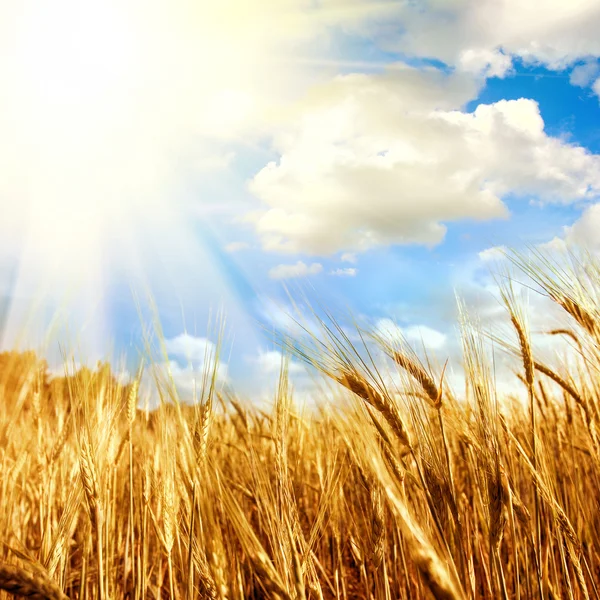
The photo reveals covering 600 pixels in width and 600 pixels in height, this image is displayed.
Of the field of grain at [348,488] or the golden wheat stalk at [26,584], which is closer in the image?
the golden wheat stalk at [26,584]

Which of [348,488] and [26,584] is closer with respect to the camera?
[26,584]

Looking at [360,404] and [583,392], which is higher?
[583,392]

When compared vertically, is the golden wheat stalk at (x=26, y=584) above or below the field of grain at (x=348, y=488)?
below

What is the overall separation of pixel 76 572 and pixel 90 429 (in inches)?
64.0

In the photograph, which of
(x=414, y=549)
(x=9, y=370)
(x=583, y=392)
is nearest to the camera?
(x=414, y=549)

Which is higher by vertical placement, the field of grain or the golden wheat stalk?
the field of grain

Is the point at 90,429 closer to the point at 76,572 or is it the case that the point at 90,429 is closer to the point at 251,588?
the point at 251,588

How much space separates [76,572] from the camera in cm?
288

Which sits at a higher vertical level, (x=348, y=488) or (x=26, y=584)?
(x=348, y=488)

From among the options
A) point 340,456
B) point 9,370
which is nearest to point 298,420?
point 340,456

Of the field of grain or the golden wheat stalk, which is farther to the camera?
the field of grain

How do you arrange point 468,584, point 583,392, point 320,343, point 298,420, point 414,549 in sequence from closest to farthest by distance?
point 414,549
point 468,584
point 320,343
point 583,392
point 298,420

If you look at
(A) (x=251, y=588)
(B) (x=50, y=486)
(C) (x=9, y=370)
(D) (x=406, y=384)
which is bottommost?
(A) (x=251, y=588)

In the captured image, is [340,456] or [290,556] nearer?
[290,556]
